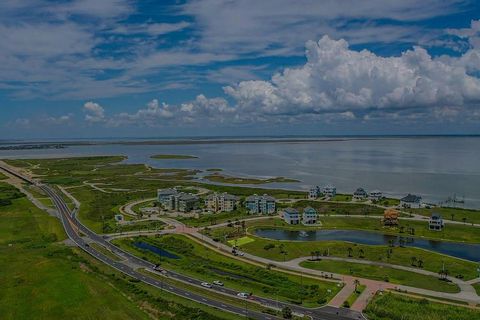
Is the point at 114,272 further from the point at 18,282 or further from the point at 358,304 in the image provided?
the point at 358,304

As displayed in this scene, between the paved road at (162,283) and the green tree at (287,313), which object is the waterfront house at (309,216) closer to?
the paved road at (162,283)

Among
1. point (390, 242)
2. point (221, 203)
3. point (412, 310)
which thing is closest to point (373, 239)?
point (390, 242)

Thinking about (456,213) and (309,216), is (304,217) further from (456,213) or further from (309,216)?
(456,213)

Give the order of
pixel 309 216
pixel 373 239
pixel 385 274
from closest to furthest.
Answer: pixel 385 274 → pixel 373 239 → pixel 309 216

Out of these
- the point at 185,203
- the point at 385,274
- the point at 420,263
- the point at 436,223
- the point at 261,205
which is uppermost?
the point at 185,203

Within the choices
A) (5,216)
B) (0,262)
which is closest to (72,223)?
(5,216)

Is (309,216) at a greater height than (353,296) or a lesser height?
greater

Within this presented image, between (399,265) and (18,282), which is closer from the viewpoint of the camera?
(18,282)
